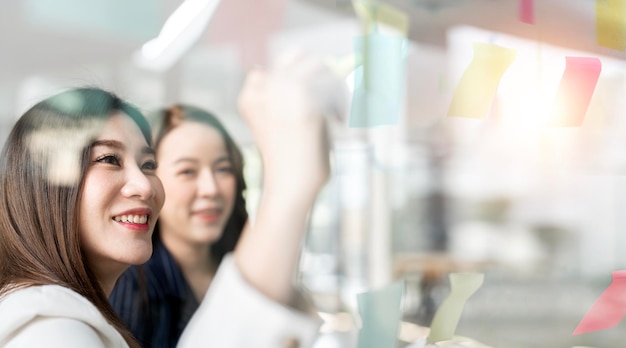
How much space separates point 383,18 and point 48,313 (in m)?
0.69

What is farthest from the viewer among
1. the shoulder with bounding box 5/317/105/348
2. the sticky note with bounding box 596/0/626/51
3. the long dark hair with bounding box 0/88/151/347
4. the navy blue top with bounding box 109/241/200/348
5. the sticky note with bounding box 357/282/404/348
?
the navy blue top with bounding box 109/241/200/348

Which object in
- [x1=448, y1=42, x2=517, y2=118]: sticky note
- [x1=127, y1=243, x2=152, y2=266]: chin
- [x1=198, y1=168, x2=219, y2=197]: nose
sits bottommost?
[x1=127, y1=243, x2=152, y2=266]: chin

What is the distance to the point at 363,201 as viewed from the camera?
68.4 inches

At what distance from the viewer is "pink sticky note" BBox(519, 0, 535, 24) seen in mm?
1024

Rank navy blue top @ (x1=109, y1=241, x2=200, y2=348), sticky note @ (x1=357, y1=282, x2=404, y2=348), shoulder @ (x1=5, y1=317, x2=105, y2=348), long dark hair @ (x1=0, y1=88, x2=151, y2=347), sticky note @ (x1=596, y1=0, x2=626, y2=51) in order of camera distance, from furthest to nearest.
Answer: navy blue top @ (x1=109, y1=241, x2=200, y2=348)
sticky note @ (x1=357, y1=282, x2=404, y2=348)
sticky note @ (x1=596, y1=0, x2=626, y2=51)
long dark hair @ (x1=0, y1=88, x2=151, y2=347)
shoulder @ (x1=5, y1=317, x2=105, y2=348)

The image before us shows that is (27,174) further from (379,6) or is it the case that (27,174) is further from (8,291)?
(379,6)

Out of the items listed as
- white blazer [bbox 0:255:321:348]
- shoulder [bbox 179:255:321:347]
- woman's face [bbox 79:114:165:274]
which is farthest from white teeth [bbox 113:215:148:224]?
shoulder [bbox 179:255:321:347]

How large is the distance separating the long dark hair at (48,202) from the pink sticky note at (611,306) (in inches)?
20.8

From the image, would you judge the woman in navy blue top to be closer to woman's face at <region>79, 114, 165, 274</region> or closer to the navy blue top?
the navy blue top

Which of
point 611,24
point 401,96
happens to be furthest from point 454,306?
point 401,96

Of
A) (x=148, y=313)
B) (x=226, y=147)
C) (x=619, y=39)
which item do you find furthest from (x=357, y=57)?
(x=148, y=313)

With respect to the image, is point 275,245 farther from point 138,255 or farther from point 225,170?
point 138,255

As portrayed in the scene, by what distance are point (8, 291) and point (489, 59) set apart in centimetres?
60

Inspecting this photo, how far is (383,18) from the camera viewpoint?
1.13 meters
